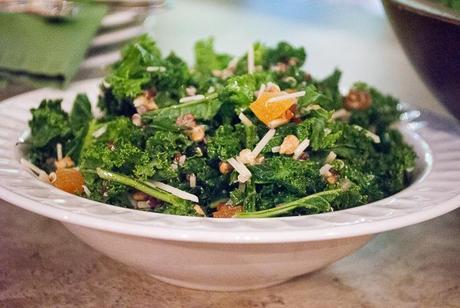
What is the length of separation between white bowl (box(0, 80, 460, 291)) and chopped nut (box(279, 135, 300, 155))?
0.47 feet

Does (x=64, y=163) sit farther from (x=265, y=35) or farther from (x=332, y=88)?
(x=265, y=35)

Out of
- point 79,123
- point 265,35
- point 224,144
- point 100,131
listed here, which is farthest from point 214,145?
point 265,35

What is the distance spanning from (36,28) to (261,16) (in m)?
1.30

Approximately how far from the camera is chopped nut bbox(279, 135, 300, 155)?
3.17 ft

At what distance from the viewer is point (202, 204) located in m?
0.97

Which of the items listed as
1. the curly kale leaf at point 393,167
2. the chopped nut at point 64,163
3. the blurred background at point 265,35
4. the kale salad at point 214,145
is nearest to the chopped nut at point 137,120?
the kale salad at point 214,145

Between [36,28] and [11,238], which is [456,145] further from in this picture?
[36,28]

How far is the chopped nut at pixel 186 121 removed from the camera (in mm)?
1027

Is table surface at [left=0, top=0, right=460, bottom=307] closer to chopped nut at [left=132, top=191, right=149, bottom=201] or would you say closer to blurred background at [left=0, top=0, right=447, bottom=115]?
chopped nut at [left=132, top=191, right=149, bottom=201]

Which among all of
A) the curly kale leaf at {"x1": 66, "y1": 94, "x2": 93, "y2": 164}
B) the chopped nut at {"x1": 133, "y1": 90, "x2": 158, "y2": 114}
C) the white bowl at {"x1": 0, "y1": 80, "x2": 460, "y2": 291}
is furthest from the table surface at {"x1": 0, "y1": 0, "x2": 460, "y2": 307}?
the chopped nut at {"x1": 133, "y1": 90, "x2": 158, "y2": 114}

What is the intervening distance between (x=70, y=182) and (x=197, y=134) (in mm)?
197

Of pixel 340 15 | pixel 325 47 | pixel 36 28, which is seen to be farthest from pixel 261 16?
pixel 36 28

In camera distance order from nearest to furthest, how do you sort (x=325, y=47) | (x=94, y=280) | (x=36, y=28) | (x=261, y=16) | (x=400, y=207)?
(x=400, y=207), (x=94, y=280), (x=36, y=28), (x=325, y=47), (x=261, y=16)

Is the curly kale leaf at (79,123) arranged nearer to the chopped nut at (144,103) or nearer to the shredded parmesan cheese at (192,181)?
the chopped nut at (144,103)
